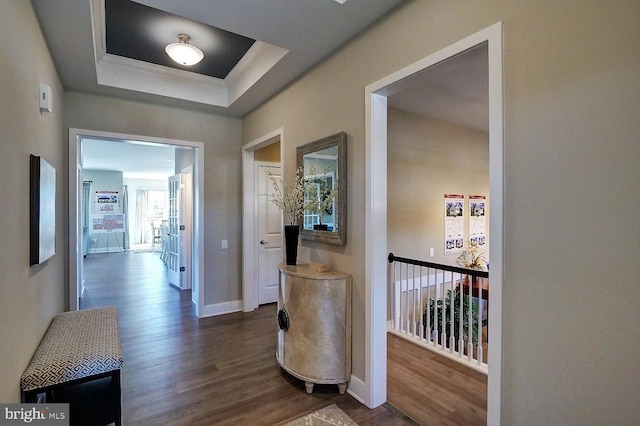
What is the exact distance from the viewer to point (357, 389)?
7.70ft

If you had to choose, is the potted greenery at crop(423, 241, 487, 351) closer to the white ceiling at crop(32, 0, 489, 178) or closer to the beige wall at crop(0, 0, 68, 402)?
the white ceiling at crop(32, 0, 489, 178)

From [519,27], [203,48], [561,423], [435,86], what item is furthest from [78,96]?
[561,423]

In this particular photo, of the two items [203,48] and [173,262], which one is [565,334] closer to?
[203,48]

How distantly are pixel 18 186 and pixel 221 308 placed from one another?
3.10 m

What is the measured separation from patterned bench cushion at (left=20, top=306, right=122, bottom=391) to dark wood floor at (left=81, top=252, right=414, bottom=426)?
57cm

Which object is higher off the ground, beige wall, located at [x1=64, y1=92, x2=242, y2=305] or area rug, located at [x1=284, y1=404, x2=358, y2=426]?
beige wall, located at [x1=64, y1=92, x2=242, y2=305]

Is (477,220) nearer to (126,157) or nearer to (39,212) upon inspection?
(39,212)

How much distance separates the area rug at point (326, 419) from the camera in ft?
6.75

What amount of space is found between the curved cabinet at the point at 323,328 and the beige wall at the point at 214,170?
2.27 meters

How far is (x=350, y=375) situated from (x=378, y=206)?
4.39ft

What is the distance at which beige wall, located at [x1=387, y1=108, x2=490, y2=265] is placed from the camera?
4.07 m

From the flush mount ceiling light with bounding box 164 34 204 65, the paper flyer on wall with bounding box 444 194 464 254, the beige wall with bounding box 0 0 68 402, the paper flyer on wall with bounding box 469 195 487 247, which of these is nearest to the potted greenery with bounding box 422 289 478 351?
the paper flyer on wall with bounding box 444 194 464 254

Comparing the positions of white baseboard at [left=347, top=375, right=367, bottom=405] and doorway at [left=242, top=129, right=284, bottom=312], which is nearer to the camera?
white baseboard at [left=347, top=375, right=367, bottom=405]

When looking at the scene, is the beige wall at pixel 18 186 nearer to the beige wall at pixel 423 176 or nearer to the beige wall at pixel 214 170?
the beige wall at pixel 214 170
